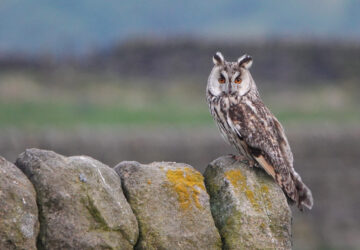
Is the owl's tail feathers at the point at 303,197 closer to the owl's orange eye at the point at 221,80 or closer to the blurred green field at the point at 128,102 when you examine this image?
the owl's orange eye at the point at 221,80

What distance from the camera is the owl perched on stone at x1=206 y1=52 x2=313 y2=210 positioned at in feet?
20.3

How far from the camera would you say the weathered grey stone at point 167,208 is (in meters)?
5.34

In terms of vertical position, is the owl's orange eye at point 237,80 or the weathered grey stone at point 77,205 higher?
the owl's orange eye at point 237,80

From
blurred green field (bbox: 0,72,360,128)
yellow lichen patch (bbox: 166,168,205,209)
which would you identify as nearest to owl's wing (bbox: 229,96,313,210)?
yellow lichen patch (bbox: 166,168,205,209)

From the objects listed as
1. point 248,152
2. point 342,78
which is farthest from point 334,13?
point 248,152

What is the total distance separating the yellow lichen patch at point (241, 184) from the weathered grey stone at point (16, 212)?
1479 millimetres

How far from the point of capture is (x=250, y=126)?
252 inches

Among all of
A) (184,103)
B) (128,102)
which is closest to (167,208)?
(128,102)

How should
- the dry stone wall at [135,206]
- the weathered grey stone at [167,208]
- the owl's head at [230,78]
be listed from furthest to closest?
the owl's head at [230,78]
the weathered grey stone at [167,208]
the dry stone wall at [135,206]

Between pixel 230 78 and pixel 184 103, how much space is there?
2474cm

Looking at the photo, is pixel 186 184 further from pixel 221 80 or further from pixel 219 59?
pixel 219 59

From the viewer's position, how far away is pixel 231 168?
5859mm

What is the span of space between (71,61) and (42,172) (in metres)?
30.5

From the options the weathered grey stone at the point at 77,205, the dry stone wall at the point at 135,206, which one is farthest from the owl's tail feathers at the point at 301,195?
the weathered grey stone at the point at 77,205
